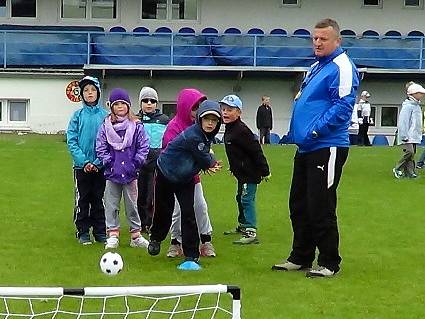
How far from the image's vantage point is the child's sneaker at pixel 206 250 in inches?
347

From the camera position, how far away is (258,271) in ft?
26.6

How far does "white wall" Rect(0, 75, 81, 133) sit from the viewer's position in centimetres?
2939

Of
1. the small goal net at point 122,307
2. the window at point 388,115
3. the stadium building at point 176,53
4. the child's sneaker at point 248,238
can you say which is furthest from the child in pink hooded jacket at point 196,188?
the window at point 388,115

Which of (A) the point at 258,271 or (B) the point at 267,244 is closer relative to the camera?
(A) the point at 258,271

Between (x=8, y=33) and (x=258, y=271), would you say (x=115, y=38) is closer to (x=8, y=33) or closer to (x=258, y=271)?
(x=8, y=33)

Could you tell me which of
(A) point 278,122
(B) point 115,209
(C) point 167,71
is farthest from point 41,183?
(A) point 278,122

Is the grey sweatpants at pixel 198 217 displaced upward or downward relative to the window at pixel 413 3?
downward

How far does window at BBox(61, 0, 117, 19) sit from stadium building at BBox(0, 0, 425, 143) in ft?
0.12

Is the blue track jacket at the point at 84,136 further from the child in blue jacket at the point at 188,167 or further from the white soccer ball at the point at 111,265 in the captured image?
the white soccer ball at the point at 111,265

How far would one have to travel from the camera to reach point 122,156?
8953 millimetres

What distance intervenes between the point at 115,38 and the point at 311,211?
23.2 meters

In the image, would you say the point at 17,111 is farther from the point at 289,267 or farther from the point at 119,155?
the point at 289,267

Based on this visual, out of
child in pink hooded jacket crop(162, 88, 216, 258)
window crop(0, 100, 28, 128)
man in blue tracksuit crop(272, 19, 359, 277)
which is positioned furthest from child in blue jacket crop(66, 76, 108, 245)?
window crop(0, 100, 28, 128)

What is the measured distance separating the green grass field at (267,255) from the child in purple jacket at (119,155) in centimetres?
38
